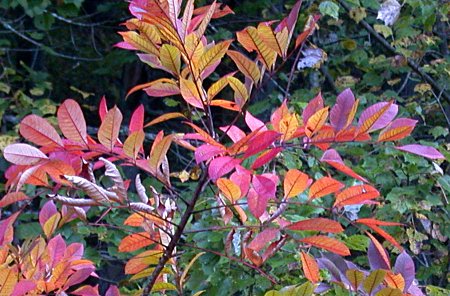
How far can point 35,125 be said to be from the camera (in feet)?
2.91

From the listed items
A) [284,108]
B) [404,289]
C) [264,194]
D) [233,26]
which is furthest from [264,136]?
[233,26]

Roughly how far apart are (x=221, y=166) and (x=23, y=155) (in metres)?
0.25

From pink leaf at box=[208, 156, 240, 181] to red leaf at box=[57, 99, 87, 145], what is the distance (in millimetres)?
183

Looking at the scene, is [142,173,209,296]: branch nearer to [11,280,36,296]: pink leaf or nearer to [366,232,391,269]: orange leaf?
[11,280,36,296]: pink leaf

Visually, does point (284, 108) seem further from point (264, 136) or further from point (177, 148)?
point (177, 148)

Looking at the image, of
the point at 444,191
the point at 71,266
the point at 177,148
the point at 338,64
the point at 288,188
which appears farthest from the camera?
the point at 177,148

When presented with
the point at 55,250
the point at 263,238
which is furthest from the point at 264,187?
the point at 55,250

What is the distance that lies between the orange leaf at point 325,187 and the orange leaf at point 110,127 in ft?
0.89

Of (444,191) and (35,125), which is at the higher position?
(35,125)

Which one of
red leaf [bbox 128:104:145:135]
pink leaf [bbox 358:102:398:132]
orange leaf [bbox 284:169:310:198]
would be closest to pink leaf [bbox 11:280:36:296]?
red leaf [bbox 128:104:145:135]

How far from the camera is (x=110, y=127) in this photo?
89cm

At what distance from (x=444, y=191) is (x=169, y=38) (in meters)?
1.33

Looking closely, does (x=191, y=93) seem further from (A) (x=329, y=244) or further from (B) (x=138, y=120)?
(A) (x=329, y=244)

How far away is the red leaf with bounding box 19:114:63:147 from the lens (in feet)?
2.90
